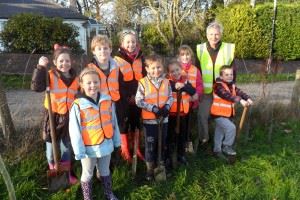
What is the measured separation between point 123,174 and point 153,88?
3.71 ft

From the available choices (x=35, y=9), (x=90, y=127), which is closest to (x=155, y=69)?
(x=90, y=127)

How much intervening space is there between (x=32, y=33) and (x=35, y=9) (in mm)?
16438

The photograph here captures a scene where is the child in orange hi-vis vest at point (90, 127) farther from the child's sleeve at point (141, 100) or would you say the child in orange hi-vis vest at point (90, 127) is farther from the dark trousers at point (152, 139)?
the dark trousers at point (152, 139)

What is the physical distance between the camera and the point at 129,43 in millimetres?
4875

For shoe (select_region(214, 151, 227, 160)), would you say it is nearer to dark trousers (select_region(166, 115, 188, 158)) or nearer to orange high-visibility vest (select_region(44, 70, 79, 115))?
dark trousers (select_region(166, 115, 188, 158))

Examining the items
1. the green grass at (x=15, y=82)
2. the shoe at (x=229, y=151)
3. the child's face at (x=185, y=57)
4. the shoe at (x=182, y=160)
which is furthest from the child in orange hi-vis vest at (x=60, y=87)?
the green grass at (x=15, y=82)

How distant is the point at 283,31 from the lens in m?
16.7

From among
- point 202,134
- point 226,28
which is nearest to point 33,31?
point 226,28

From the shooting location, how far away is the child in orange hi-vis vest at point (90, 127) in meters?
4.00

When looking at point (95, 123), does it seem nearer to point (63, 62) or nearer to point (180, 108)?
point (63, 62)

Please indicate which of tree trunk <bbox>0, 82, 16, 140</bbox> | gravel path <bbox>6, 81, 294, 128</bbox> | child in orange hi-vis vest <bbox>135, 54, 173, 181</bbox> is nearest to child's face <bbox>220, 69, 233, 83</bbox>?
Result: child in orange hi-vis vest <bbox>135, 54, 173, 181</bbox>

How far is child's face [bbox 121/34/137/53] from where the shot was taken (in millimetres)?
4848

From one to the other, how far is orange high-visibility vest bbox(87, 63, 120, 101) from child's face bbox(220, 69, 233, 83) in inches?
60.3

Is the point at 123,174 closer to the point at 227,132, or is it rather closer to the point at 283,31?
the point at 227,132
